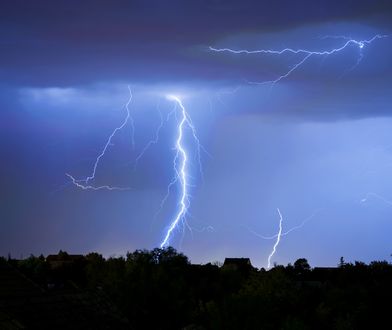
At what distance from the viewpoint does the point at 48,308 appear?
750 inches

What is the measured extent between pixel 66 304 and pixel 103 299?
7.65ft

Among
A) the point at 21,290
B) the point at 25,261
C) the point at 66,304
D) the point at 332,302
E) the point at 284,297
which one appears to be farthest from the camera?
the point at 25,261

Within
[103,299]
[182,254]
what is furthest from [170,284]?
[182,254]

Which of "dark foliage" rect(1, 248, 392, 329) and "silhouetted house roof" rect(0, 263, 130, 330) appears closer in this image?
"silhouetted house roof" rect(0, 263, 130, 330)

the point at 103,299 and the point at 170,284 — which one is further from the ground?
the point at 170,284

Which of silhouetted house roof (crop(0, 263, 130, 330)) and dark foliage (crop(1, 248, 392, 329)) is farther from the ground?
dark foliage (crop(1, 248, 392, 329))

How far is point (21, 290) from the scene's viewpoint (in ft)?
70.5

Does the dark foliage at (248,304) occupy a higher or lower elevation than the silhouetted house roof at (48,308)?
higher

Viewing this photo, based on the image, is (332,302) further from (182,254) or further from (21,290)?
(182,254)

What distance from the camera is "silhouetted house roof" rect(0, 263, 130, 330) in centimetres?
1762

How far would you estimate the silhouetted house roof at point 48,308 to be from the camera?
694 inches

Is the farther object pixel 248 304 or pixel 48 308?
pixel 248 304

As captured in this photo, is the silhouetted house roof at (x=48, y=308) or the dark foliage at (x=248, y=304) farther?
the dark foliage at (x=248, y=304)

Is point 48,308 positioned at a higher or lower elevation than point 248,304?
lower
